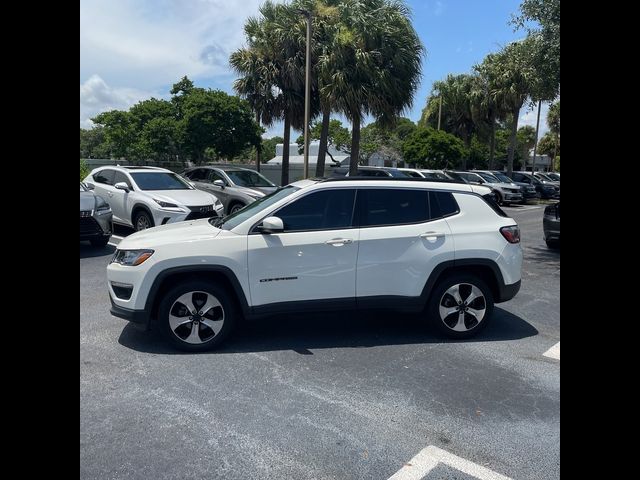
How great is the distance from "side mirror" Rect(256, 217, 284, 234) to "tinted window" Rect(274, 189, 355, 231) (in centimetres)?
19

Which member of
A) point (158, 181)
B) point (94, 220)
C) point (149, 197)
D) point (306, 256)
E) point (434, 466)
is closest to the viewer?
point (434, 466)

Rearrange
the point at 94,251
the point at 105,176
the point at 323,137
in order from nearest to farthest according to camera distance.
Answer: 1. the point at 94,251
2. the point at 105,176
3. the point at 323,137

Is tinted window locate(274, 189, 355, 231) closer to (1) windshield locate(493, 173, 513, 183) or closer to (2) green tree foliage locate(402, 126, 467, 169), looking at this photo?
(1) windshield locate(493, 173, 513, 183)

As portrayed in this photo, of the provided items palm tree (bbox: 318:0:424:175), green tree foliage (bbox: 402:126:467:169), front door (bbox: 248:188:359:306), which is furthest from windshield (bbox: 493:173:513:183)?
front door (bbox: 248:188:359:306)

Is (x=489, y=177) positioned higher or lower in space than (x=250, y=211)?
higher

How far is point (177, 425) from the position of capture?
366 centimetres

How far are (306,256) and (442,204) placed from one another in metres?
1.58

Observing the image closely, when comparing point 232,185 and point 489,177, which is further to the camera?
point 489,177

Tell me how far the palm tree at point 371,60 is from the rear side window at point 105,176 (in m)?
10.5

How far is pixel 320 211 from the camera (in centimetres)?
535

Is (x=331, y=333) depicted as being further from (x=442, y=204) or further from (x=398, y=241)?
(x=442, y=204)

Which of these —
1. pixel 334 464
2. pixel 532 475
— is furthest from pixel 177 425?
pixel 532 475

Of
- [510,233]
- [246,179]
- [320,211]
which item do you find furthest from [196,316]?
[246,179]
